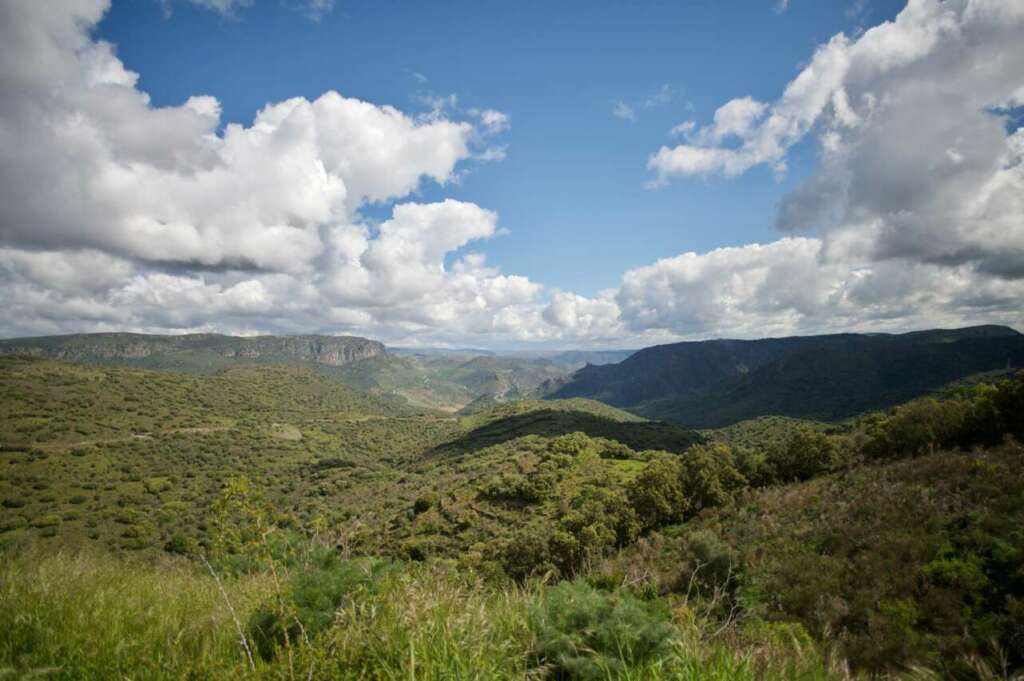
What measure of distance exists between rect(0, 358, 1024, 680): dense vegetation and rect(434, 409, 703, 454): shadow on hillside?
36.0 m

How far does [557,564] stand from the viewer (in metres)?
34.8

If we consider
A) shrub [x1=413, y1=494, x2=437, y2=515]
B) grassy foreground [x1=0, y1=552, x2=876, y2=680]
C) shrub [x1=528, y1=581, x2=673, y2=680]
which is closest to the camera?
grassy foreground [x1=0, y1=552, x2=876, y2=680]

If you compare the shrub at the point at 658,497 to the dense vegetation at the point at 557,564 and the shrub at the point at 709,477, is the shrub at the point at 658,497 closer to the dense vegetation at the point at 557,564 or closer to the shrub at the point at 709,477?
the dense vegetation at the point at 557,564

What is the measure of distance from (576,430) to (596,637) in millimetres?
127494

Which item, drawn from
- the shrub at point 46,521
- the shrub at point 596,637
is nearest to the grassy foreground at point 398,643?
the shrub at point 596,637

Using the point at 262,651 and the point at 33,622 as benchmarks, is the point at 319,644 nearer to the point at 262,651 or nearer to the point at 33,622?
the point at 262,651

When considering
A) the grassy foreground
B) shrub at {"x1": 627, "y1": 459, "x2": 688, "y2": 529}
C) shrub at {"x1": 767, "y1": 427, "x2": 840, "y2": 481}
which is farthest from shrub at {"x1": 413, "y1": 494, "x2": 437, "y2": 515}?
the grassy foreground

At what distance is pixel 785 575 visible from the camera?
19.9 metres

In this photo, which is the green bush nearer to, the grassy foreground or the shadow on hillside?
the grassy foreground

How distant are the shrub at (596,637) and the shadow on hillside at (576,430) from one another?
375 feet

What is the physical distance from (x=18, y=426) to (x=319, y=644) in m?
143

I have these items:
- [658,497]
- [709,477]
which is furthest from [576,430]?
[658,497]

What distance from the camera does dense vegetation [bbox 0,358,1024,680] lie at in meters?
2.71

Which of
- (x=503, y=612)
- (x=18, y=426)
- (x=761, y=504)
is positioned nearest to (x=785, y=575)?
(x=761, y=504)
